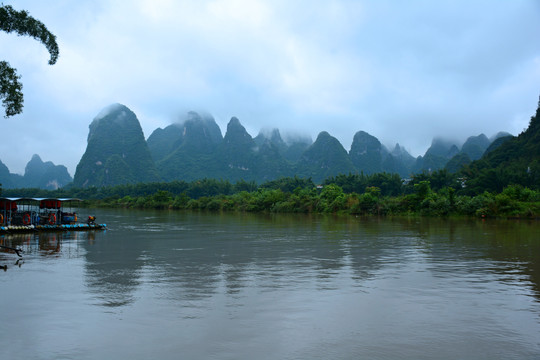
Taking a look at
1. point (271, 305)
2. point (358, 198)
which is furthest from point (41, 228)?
point (358, 198)

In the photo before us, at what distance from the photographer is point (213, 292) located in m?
7.06

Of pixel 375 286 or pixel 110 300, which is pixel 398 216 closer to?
pixel 375 286

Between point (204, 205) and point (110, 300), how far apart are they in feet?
148

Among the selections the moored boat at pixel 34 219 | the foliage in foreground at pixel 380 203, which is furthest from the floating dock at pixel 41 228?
the foliage in foreground at pixel 380 203

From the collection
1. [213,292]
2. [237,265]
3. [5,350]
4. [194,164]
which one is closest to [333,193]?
[237,265]

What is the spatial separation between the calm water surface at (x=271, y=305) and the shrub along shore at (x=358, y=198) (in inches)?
687

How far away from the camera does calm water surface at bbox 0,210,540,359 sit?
457cm

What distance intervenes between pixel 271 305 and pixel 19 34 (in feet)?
30.8

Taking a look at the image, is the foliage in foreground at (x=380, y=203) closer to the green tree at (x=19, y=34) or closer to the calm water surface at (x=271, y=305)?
the calm water surface at (x=271, y=305)

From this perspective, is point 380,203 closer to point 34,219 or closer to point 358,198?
point 358,198

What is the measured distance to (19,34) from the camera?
34.8 ft

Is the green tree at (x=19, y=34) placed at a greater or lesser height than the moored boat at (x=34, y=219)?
greater

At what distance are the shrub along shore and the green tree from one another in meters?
26.3

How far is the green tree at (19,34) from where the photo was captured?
10234 mm
